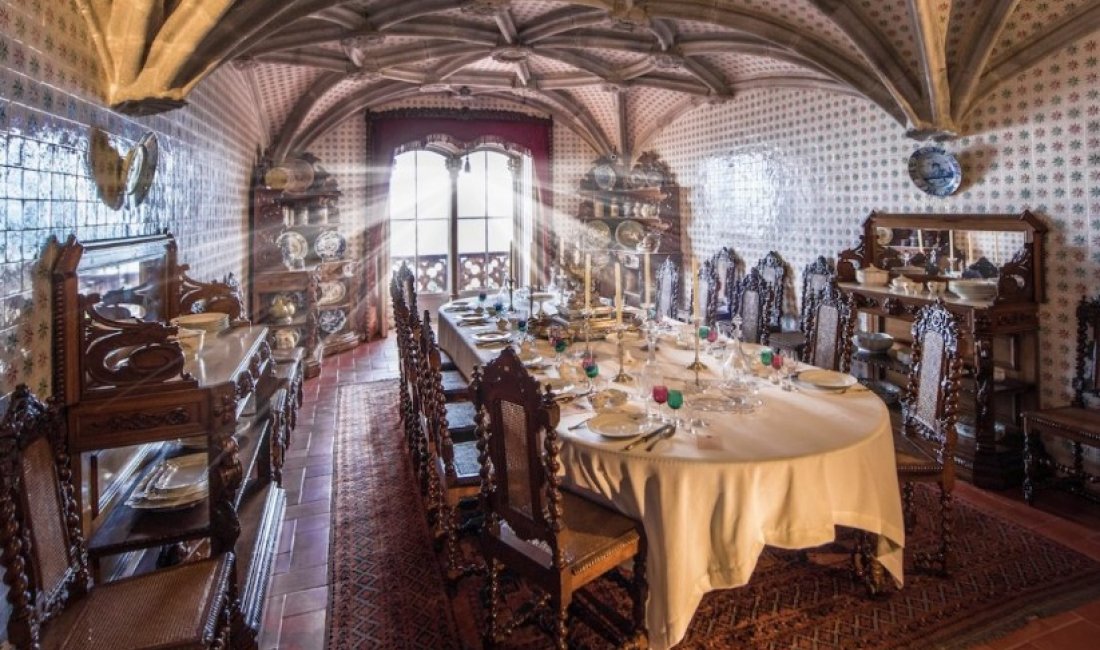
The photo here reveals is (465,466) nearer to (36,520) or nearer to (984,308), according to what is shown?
(36,520)

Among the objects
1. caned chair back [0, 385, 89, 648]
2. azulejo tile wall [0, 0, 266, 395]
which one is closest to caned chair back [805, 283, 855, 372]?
caned chair back [0, 385, 89, 648]

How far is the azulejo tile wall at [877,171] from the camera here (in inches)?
166

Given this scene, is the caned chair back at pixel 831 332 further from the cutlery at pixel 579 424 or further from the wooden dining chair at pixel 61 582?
the wooden dining chair at pixel 61 582

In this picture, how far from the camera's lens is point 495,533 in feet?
8.81

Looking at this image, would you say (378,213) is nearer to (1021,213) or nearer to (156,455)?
(156,455)

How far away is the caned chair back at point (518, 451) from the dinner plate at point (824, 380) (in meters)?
1.65

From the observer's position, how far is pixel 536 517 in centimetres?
242

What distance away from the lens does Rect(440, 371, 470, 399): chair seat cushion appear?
4609 millimetres

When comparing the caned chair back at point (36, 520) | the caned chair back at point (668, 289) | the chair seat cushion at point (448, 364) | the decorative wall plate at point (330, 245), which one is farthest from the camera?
the decorative wall plate at point (330, 245)

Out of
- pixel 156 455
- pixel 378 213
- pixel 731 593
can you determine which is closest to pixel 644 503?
pixel 731 593

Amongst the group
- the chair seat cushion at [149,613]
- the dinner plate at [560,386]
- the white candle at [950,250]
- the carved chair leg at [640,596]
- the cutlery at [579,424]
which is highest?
the white candle at [950,250]

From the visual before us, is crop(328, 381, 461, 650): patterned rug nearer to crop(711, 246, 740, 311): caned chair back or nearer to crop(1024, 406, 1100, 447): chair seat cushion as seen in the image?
crop(1024, 406, 1100, 447): chair seat cushion

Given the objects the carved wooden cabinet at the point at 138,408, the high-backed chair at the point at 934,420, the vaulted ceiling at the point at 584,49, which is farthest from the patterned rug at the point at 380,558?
the vaulted ceiling at the point at 584,49

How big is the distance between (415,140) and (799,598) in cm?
845
